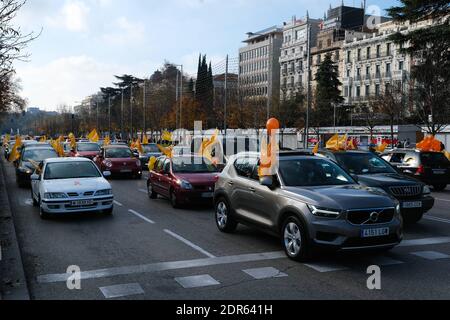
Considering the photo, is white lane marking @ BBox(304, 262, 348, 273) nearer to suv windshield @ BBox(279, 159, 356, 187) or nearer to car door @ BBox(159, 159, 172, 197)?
suv windshield @ BBox(279, 159, 356, 187)

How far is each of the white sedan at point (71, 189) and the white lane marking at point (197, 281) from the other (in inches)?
211

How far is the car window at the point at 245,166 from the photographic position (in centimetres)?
909

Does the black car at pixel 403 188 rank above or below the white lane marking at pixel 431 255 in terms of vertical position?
above

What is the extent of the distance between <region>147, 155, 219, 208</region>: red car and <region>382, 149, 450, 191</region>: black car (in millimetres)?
7711

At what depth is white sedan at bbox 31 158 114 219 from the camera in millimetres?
11195

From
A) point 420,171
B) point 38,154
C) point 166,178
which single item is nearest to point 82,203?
point 166,178

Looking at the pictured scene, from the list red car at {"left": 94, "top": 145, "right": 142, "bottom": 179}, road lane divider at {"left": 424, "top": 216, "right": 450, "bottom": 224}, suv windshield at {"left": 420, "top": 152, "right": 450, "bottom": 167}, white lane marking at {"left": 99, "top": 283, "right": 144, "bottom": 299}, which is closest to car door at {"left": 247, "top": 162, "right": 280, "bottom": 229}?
white lane marking at {"left": 99, "top": 283, "right": 144, "bottom": 299}

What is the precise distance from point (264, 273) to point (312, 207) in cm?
116

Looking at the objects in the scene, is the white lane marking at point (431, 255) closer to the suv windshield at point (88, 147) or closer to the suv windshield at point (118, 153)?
the suv windshield at point (118, 153)

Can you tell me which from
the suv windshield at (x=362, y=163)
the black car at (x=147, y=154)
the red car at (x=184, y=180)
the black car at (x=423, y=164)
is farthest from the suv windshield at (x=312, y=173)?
the black car at (x=147, y=154)

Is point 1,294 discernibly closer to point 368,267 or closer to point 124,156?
point 368,267

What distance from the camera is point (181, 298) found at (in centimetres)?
590

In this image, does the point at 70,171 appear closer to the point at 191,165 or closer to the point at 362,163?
the point at 191,165

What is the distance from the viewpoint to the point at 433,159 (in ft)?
60.7
